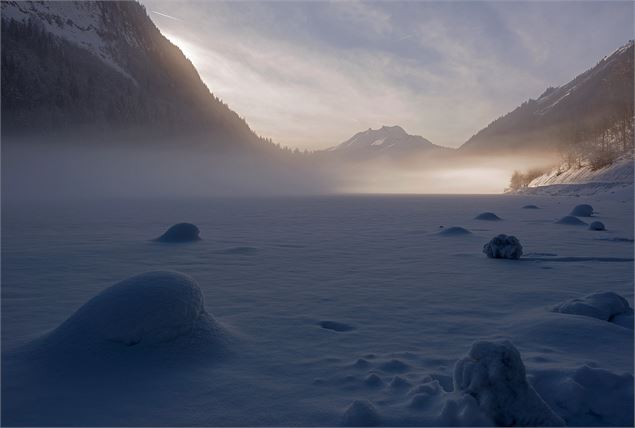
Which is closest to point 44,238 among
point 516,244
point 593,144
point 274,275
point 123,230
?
point 123,230

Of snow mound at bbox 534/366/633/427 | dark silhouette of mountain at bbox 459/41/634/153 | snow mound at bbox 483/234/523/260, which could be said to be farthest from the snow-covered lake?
dark silhouette of mountain at bbox 459/41/634/153

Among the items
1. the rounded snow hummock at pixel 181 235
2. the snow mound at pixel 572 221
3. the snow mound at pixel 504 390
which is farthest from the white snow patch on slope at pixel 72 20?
the snow mound at pixel 504 390

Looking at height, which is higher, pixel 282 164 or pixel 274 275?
pixel 282 164

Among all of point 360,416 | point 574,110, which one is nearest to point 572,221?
point 360,416

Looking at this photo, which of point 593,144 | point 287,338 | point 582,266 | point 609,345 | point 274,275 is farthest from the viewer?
point 593,144

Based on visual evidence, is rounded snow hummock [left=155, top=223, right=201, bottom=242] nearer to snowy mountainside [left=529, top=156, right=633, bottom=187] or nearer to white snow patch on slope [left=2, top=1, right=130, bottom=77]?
snowy mountainside [left=529, top=156, right=633, bottom=187]

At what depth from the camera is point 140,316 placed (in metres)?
4.01

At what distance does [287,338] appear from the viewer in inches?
177

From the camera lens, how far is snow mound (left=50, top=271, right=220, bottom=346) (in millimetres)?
3951

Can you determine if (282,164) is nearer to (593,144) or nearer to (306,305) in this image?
(593,144)

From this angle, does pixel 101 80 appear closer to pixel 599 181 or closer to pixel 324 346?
pixel 599 181

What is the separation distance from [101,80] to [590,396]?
4281 inches

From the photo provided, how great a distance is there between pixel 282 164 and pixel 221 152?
25317mm

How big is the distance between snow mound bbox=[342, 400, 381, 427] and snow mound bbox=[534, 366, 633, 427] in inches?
56.3
